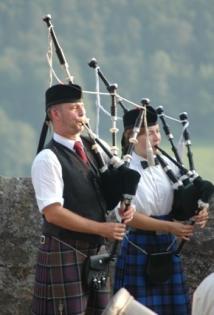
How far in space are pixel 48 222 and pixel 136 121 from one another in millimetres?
770

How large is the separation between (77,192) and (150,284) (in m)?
0.83

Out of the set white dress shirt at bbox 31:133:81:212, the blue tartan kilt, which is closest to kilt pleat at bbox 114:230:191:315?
the blue tartan kilt

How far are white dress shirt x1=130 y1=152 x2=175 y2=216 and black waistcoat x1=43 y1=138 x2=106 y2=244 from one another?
1.43 ft

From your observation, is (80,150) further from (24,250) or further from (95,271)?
(24,250)

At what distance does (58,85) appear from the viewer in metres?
4.05

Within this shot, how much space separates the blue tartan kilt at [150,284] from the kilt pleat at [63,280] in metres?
0.51

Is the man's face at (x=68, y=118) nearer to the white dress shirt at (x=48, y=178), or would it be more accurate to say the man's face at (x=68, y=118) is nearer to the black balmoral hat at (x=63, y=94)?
the black balmoral hat at (x=63, y=94)

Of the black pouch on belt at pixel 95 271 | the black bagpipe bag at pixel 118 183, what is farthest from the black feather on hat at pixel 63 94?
the black pouch on belt at pixel 95 271

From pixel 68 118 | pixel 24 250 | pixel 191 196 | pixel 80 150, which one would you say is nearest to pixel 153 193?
pixel 191 196

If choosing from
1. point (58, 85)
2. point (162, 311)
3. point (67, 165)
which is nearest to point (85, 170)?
point (67, 165)

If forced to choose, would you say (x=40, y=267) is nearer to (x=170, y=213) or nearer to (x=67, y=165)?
(x=67, y=165)

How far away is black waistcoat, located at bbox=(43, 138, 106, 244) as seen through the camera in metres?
3.93

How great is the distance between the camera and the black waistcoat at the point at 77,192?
12.9ft

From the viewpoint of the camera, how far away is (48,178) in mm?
3889
